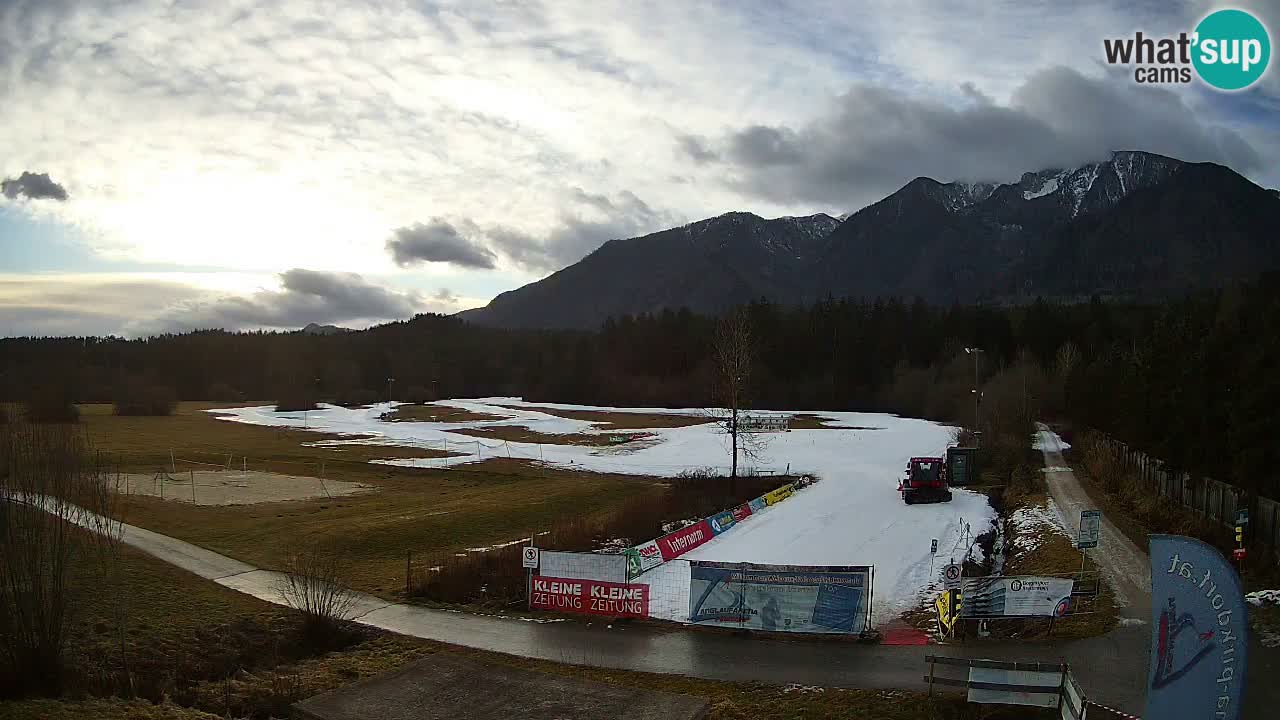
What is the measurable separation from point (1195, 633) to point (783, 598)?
36.8 feet

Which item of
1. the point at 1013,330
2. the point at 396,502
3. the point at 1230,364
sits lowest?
the point at 396,502

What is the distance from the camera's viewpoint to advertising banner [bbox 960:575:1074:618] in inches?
728

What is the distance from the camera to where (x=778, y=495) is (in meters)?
40.6

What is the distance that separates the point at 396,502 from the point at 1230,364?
38284mm

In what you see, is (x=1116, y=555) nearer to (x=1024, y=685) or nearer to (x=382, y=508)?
(x=1024, y=685)

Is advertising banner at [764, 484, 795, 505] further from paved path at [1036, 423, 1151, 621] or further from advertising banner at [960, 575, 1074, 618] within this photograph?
advertising banner at [960, 575, 1074, 618]

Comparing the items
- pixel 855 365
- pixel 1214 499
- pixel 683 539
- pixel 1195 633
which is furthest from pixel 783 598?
pixel 855 365

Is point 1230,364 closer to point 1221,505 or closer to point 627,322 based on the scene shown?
point 1221,505

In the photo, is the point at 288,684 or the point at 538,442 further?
the point at 538,442

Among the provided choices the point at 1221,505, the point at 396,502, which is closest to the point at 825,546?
the point at 1221,505

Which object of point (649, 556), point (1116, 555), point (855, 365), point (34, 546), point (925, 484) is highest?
point (855, 365)

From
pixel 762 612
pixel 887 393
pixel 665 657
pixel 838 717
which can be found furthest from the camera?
pixel 887 393

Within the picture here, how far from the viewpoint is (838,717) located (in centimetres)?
1353

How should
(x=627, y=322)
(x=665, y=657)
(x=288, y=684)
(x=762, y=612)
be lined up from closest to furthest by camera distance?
(x=288, y=684) < (x=665, y=657) < (x=762, y=612) < (x=627, y=322)
